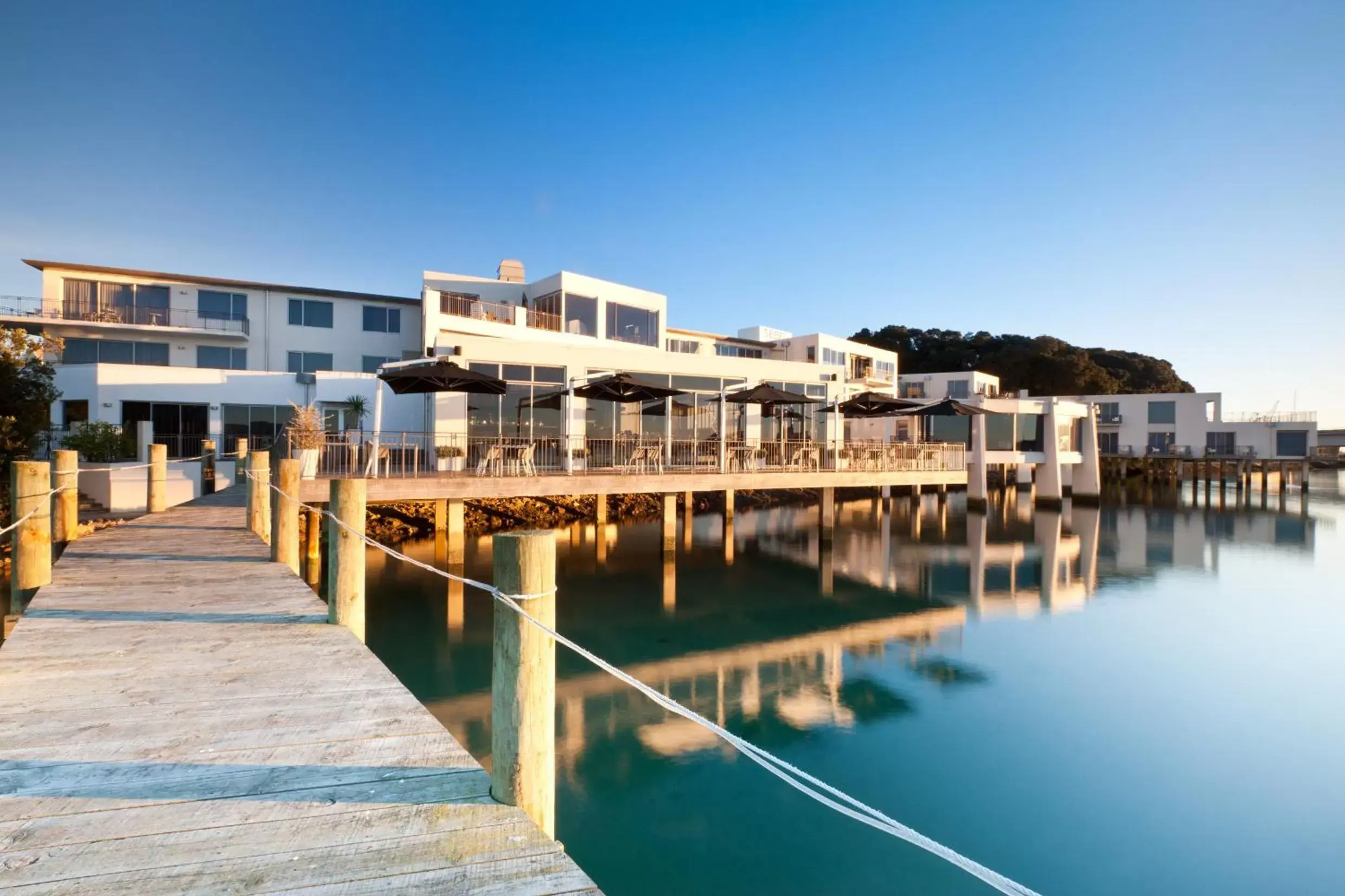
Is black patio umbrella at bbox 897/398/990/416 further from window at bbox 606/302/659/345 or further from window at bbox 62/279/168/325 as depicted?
window at bbox 62/279/168/325

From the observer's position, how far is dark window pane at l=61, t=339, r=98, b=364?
25.6 metres

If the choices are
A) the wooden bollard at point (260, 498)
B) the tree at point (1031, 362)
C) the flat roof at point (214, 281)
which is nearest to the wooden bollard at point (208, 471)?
the wooden bollard at point (260, 498)

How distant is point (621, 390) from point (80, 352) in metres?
23.8

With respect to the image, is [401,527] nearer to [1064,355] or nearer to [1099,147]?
[1099,147]

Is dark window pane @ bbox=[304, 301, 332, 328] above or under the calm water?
above

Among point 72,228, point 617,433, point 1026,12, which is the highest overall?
point 1026,12

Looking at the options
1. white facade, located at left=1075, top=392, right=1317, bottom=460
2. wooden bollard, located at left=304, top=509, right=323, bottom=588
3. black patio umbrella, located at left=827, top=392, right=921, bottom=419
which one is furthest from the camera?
white facade, located at left=1075, top=392, right=1317, bottom=460

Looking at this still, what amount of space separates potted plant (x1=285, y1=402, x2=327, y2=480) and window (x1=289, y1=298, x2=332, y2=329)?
12.4m

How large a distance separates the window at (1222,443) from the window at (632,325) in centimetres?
4836

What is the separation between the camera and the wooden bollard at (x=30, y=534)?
625 cm

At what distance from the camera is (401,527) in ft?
69.5

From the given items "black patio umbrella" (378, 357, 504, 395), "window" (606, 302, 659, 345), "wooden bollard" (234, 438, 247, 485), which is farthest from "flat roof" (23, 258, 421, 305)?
"black patio umbrella" (378, 357, 504, 395)

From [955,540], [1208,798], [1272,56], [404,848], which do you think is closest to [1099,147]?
[1272,56]

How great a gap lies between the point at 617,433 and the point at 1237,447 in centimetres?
5877
